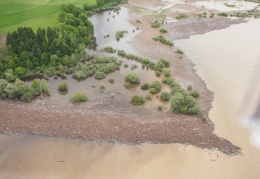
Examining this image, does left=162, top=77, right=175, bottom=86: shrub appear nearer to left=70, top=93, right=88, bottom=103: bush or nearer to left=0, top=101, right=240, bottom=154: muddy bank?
left=0, top=101, right=240, bottom=154: muddy bank

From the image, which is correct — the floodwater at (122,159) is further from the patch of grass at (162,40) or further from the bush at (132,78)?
the patch of grass at (162,40)

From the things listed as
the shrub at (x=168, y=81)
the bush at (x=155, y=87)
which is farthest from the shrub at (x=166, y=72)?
the bush at (x=155, y=87)

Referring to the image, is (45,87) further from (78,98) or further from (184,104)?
(184,104)

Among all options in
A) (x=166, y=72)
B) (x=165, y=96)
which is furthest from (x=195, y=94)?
(x=166, y=72)

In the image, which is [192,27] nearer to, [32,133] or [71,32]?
[71,32]

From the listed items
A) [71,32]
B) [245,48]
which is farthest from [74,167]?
[245,48]

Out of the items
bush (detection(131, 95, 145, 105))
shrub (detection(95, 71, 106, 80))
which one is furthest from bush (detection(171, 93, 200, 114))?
shrub (detection(95, 71, 106, 80))

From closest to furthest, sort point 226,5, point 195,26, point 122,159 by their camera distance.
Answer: point 122,159, point 195,26, point 226,5
